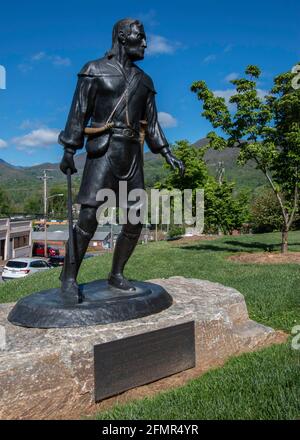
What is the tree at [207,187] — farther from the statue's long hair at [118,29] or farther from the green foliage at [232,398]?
the green foliage at [232,398]

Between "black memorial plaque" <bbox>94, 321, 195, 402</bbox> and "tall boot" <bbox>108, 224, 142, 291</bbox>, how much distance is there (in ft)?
2.62

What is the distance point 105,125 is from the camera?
14.2 ft

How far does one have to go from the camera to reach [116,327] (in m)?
3.92

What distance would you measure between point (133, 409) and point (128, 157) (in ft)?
7.67

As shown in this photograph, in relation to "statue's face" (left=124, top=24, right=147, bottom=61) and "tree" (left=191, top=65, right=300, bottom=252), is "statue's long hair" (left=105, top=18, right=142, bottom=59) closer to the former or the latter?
"statue's face" (left=124, top=24, right=147, bottom=61)

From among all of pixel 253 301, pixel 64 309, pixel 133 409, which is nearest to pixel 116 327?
pixel 64 309

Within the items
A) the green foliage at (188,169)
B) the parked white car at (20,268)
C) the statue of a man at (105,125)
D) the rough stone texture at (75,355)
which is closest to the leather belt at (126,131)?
the statue of a man at (105,125)

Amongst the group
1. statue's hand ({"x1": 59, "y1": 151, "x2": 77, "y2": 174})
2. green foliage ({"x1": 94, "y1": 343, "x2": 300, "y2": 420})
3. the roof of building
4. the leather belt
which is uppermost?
the leather belt

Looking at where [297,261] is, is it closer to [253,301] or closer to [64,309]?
[253,301]

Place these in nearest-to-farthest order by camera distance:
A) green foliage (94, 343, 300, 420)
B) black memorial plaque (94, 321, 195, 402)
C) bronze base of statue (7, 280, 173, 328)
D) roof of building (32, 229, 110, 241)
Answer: green foliage (94, 343, 300, 420) → black memorial plaque (94, 321, 195, 402) → bronze base of statue (7, 280, 173, 328) → roof of building (32, 229, 110, 241)

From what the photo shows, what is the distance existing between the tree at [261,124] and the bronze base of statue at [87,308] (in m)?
8.98

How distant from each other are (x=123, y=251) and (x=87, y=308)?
99 centimetres

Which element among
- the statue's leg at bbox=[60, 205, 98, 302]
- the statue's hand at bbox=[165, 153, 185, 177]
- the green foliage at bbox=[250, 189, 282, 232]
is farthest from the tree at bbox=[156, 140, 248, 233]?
the statue's leg at bbox=[60, 205, 98, 302]

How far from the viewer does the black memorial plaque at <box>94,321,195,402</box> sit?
12.0 feet
